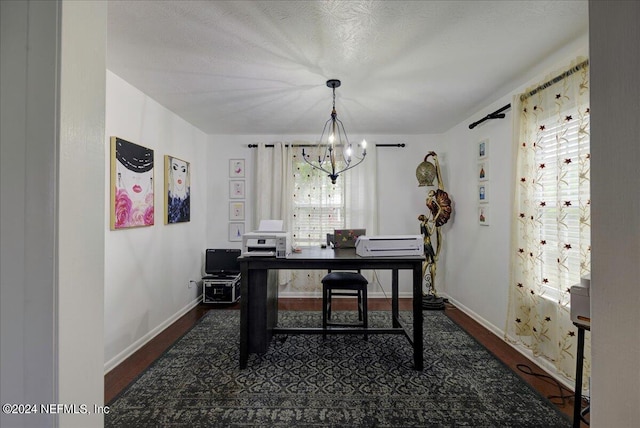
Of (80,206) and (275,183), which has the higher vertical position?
(275,183)

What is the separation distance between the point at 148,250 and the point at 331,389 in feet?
7.52

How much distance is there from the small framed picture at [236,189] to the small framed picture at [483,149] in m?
3.36

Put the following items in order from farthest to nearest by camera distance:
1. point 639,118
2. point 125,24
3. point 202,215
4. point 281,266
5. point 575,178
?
1. point 202,215
2. point 281,266
3. point 575,178
4. point 125,24
5. point 639,118

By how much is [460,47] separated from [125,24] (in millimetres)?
2271

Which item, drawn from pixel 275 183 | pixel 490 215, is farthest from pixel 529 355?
pixel 275 183

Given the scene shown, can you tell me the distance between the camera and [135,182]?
2.65 m

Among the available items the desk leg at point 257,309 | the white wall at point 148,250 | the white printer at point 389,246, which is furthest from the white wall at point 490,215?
the white wall at point 148,250

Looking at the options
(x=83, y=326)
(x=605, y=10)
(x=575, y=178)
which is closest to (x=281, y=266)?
(x=83, y=326)

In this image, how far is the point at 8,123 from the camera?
666 millimetres

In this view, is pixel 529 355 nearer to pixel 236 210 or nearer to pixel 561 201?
pixel 561 201

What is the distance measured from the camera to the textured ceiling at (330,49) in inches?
63.5

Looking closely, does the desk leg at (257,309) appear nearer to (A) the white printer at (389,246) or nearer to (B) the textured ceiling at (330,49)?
(A) the white printer at (389,246)

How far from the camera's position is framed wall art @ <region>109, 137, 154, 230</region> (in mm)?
2385

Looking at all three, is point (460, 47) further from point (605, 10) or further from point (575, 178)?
point (605, 10)
